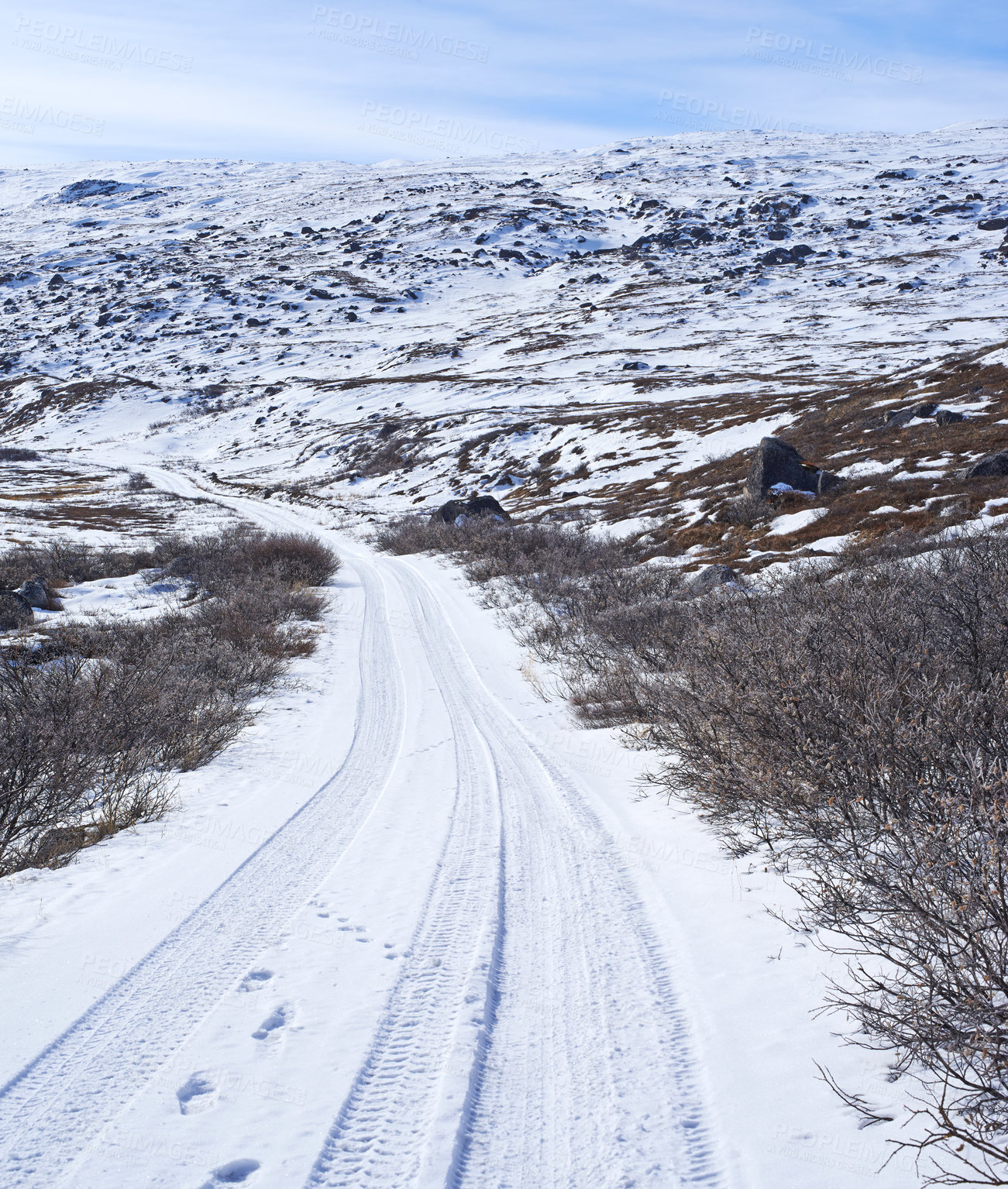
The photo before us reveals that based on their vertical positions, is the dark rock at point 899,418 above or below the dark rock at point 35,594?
above

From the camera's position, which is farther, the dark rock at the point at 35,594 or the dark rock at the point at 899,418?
the dark rock at the point at 899,418

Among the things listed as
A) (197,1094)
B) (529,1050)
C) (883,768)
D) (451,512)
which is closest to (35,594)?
(197,1094)

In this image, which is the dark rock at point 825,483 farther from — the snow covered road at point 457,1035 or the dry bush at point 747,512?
the snow covered road at point 457,1035

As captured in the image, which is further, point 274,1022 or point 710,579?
point 710,579

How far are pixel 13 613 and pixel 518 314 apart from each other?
318ft

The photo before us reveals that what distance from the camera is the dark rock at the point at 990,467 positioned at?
13.6m

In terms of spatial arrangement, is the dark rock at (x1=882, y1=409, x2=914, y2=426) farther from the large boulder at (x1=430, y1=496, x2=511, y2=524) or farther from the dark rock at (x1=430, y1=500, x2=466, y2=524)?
the dark rock at (x1=430, y1=500, x2=466, y2=524)

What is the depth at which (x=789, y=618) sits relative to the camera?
20.4 ft

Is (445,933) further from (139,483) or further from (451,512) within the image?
(139,483)

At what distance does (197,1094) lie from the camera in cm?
250

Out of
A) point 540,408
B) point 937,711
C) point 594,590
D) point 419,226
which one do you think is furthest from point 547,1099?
point 419,226

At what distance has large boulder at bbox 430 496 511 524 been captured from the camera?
25.4m

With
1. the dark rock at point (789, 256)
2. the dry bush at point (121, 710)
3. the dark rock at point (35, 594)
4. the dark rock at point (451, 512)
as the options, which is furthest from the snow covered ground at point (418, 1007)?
the dark rock at point (789, 256)

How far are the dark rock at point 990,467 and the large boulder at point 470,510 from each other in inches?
583
